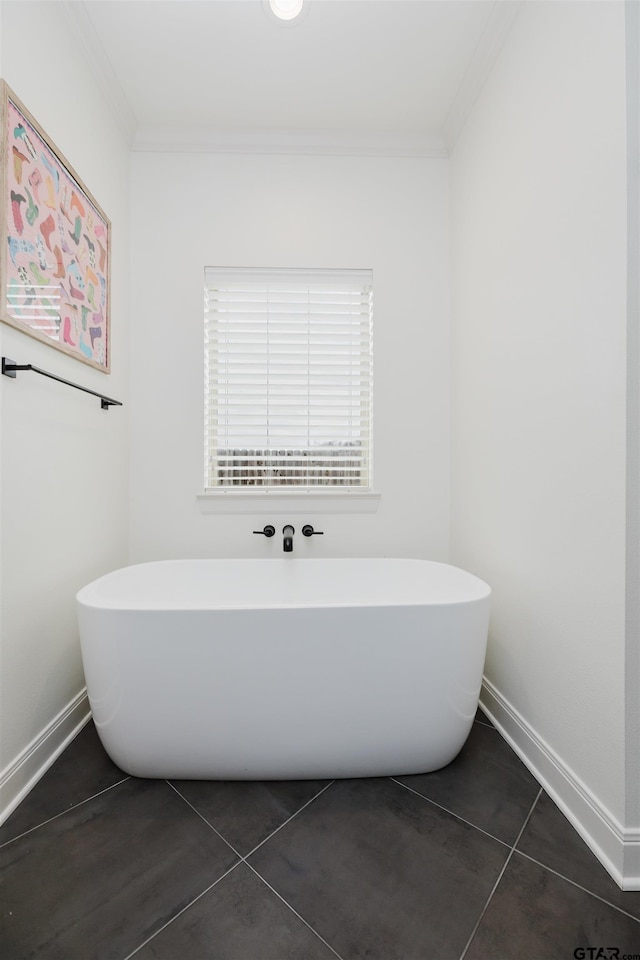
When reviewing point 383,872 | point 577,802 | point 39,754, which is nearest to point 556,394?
point 577,802

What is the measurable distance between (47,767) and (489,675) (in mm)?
1702

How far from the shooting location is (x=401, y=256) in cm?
220

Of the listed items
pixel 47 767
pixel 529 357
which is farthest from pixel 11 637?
pixel 529 357

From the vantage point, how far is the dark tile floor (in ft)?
2.90

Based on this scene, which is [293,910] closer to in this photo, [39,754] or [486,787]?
[486,787]

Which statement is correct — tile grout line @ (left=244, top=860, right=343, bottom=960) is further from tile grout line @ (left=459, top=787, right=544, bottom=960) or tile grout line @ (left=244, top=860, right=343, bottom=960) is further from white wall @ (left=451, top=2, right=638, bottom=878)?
white wall @ (left=451, top=2, right=638, bottom=878)

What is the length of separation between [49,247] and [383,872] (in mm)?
2166

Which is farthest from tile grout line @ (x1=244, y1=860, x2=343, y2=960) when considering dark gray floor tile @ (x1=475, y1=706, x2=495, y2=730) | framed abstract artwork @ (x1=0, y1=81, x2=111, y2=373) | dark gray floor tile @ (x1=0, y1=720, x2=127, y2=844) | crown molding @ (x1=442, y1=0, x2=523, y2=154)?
crown molding @ (x1=442, y1=0, x2=523, y2=154)

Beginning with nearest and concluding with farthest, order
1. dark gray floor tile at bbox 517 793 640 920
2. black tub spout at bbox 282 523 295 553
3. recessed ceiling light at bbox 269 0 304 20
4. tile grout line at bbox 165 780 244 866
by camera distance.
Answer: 1. dark gray floor tile at bbox 517 793 640 920
2. tile grout line at bbox 165 780 244 866
3. recessed ceiling light at bbox 269 0 304 20
4. black tub spout at bbox 282 523 295 553

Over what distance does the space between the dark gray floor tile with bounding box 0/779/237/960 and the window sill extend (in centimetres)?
123

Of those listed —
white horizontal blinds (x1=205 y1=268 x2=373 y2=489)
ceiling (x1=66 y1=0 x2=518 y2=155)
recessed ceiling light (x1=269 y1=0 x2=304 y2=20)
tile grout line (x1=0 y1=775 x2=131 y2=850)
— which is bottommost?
tile grout line (x1=0 y1=775 x2=131 y2=850)

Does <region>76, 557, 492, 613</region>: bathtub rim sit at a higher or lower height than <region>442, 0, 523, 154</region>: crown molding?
lower

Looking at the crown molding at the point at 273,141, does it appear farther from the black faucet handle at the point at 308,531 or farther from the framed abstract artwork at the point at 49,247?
the black faucet handle at the point at 308,531

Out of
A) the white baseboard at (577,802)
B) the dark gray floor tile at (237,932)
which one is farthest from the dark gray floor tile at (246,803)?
the white baseboard at (577,802)
